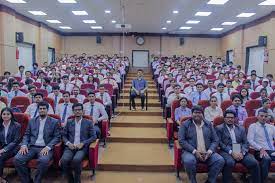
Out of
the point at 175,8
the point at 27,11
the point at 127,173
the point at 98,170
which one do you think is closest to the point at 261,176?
the point at 127,173

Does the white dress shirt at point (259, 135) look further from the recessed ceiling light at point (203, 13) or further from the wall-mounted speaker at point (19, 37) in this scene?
the wall-mounted speaker at point (19, 37)

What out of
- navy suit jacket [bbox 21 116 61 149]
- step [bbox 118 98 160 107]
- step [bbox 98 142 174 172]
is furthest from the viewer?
step [bbox 118 98 160 107]

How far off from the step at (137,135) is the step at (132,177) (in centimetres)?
118

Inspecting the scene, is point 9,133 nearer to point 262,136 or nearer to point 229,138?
point 229,138

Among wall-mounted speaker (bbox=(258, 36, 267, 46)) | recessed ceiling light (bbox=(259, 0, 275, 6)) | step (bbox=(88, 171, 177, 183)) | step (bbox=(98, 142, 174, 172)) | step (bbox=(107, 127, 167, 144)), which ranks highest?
recessed ceiling light (bbox=(259, 0, 275, 6))

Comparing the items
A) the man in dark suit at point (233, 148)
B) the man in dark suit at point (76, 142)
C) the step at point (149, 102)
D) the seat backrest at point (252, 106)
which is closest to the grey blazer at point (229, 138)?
the man in dark suit at point (233, 148)

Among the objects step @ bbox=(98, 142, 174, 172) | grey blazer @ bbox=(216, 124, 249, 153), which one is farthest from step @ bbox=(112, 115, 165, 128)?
grey blazer @ bbox=(216, 124, 249, 153)

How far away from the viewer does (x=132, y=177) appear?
446 cm

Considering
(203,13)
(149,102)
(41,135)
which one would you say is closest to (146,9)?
(203,13)

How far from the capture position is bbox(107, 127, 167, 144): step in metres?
5.77

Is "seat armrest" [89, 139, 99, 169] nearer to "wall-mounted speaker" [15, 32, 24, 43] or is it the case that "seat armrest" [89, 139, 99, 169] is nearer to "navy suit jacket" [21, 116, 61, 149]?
"navy suit jacket" [21, 116, 61, 149]

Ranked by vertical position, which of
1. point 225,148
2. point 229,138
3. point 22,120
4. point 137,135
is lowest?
point 137,135

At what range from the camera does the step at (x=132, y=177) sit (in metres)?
4.32

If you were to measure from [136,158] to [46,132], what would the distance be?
1.54 metres
